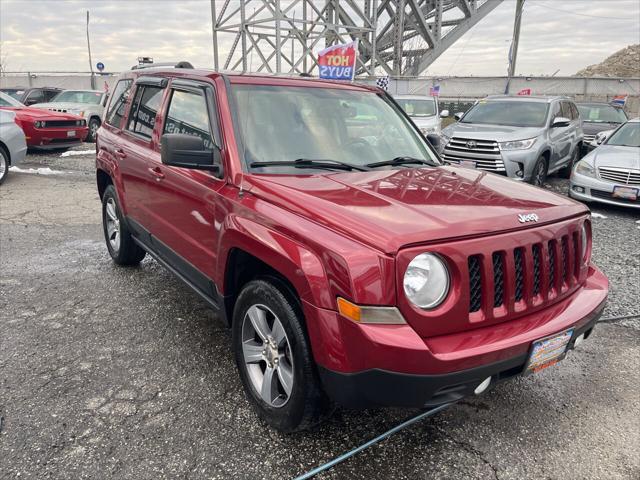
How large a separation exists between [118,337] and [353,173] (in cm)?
213

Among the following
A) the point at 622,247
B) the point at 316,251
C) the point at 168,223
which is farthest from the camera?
the point at 622,247

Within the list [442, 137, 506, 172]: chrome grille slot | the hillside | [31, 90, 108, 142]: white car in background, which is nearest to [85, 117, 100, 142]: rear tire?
[31, 90, 108, 142]: white car in background

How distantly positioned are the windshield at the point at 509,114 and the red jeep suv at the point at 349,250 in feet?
21.9

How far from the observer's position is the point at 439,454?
2.52 m

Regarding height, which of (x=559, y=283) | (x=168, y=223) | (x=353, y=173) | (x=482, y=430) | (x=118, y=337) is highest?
(x=353, y=173)

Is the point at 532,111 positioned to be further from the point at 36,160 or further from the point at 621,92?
the point at 621,92

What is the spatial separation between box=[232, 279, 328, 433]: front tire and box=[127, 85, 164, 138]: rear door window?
1972 mm

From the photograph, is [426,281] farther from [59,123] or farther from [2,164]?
[59,123]

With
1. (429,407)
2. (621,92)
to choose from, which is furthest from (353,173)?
(621,92)

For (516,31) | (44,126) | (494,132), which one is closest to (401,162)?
(494,132)

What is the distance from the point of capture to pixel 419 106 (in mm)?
13562

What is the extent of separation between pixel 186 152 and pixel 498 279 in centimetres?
175

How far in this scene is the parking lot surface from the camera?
7.93 feet

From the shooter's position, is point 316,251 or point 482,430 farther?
point 482,430
